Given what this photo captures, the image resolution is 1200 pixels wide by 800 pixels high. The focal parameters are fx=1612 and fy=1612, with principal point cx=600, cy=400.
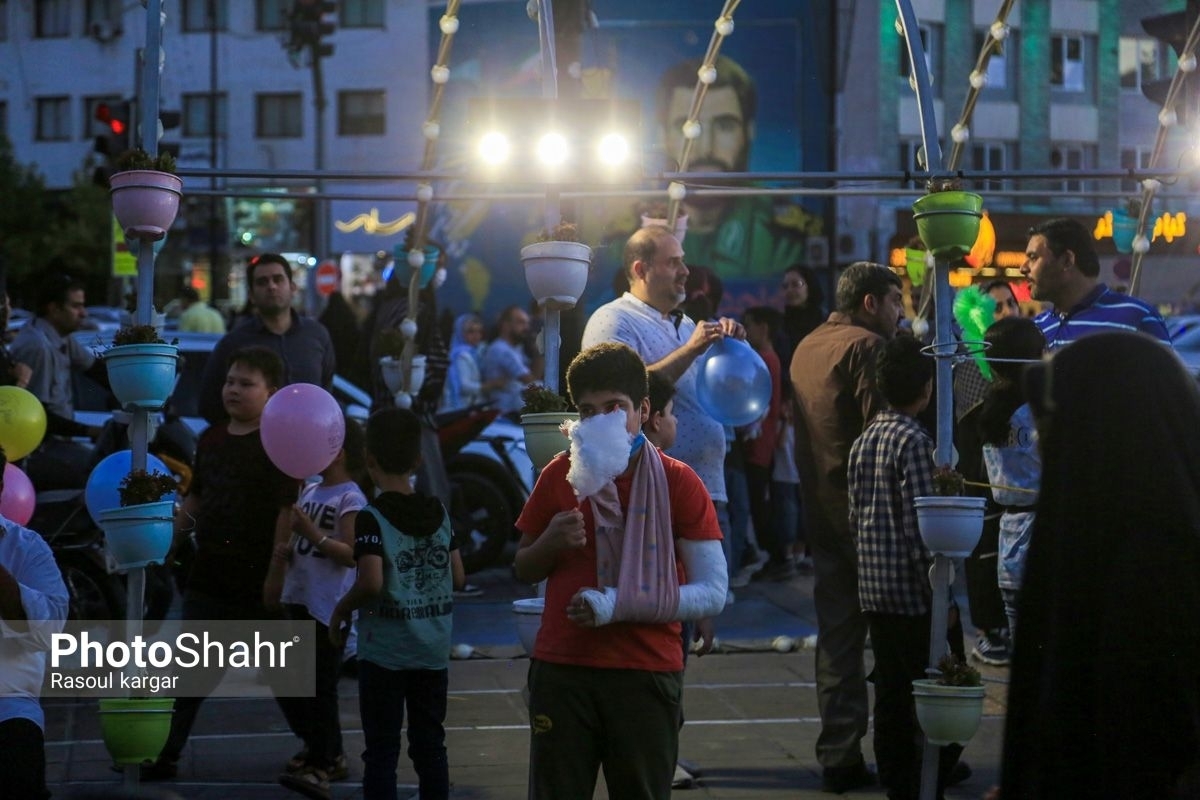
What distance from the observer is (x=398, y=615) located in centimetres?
553

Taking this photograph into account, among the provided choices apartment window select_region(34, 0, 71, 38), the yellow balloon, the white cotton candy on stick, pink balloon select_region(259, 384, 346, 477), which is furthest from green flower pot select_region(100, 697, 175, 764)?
apartment window select_region(34, 0, 71, 38)

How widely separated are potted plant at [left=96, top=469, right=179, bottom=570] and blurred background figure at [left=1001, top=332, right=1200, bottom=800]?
11.3ft

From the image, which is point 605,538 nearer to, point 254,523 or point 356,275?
point 254,523

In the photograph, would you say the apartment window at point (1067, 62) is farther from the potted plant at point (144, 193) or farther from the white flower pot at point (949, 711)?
the potted plant at point (144, 193)

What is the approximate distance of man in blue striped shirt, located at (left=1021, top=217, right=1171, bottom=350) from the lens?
6.00m

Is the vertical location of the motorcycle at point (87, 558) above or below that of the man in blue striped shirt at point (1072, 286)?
below

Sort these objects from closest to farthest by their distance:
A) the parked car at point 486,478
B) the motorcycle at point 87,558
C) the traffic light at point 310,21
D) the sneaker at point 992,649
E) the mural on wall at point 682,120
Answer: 1. the motorcycle at point 87,558
2. the sneaker at point 992,649
3. the parked car at point 486,478
4. the traffic light at point 310,21
5. the mural on wall at point 682,120

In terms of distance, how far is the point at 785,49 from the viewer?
32.7 meters

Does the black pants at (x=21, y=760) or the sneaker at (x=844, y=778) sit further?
the sneaker at (x=844, y=778)

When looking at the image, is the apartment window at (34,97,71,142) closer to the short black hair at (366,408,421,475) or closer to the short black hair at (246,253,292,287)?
the short black hair at (246,253,292,287)

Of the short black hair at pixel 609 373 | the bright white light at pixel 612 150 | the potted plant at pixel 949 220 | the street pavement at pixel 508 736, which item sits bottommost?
the street pavement at pixel 508 736

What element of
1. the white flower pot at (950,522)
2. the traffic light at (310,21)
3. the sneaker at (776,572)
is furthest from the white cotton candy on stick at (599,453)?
the traffic light at (310,21)

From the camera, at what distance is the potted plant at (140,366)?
5430mm

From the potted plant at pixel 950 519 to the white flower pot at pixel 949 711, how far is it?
45 cm
